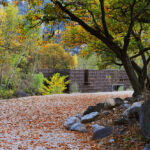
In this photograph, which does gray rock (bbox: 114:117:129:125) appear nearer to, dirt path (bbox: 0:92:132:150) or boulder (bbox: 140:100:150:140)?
dirt path (bbox: 0:92:132:150)

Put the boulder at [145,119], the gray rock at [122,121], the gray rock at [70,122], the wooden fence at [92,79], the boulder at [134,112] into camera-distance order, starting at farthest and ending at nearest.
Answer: the wooden fence at [92,79] → the gray rock at [70,122] → the gray rock at [122,121] → the boulder at [134,112] → the boulder at [145,119]

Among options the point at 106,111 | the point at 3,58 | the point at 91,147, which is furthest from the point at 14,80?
the point at 91,147

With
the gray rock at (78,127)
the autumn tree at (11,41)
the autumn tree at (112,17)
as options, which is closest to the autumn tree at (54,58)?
the autumn tree at (11,41)

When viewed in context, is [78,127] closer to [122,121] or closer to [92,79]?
[122,121]

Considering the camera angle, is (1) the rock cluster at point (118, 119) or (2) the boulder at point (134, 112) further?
(2) the boulder at point (134, 112)

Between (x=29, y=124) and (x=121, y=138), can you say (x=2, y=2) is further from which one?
(x=121, y=138)

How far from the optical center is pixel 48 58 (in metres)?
24.8

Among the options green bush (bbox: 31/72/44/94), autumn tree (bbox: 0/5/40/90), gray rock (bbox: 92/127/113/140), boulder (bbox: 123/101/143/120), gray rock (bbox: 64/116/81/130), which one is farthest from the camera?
green bush (bbox: 31/72/44/94)

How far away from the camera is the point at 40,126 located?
6598mm

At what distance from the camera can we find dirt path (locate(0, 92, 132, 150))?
15.5 feet

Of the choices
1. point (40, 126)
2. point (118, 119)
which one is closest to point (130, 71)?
point (118, 119)

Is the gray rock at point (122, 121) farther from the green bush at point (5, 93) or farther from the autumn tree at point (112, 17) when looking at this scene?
the green bush at point (5, 93)

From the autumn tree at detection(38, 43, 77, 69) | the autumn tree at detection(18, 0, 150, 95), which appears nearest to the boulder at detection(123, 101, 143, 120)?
the autumn tree at detection(18, 0, 150, 95)

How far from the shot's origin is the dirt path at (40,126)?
473 cm
